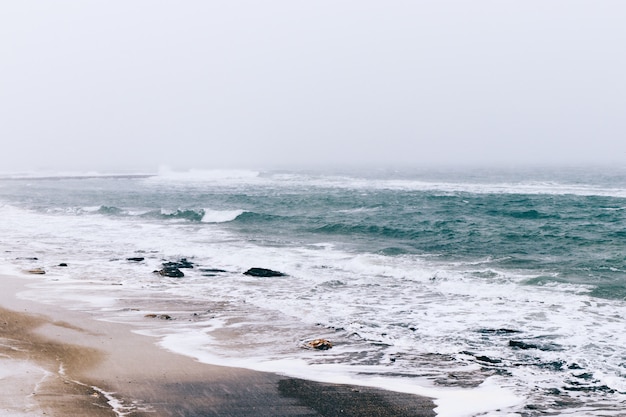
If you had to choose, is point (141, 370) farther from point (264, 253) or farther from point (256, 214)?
point (256, 214)

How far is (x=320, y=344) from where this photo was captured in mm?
10508

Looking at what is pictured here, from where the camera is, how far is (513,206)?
39250mm

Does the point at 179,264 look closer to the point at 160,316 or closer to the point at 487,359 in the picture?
the point at 160,316

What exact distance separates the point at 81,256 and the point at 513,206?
92.8 ft

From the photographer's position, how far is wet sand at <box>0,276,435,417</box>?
7555mm

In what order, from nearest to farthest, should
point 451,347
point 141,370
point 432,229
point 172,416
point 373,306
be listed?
point 172,416, point 141,370, point 451,347, point 373,306, point 432,229

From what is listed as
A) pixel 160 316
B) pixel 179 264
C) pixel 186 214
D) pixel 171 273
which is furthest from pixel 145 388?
pixel 186 214

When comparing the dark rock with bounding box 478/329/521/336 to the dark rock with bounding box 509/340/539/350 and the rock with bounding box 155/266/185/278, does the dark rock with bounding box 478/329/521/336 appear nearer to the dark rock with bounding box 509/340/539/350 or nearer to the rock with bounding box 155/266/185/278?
the dark rock with bounding box 509/340/539/350

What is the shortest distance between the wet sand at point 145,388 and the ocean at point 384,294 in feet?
1.53

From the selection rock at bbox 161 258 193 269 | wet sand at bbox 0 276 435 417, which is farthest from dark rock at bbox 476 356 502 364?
rock at bbox 161 258 193 269

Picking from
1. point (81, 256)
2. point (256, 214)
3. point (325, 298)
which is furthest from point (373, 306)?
point (256, 214)

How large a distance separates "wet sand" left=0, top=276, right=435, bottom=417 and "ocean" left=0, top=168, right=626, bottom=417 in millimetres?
465

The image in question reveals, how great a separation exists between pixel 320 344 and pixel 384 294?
5201mm

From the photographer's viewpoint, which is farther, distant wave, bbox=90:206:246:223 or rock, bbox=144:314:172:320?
distant wave, bbox=90:206:246:223
